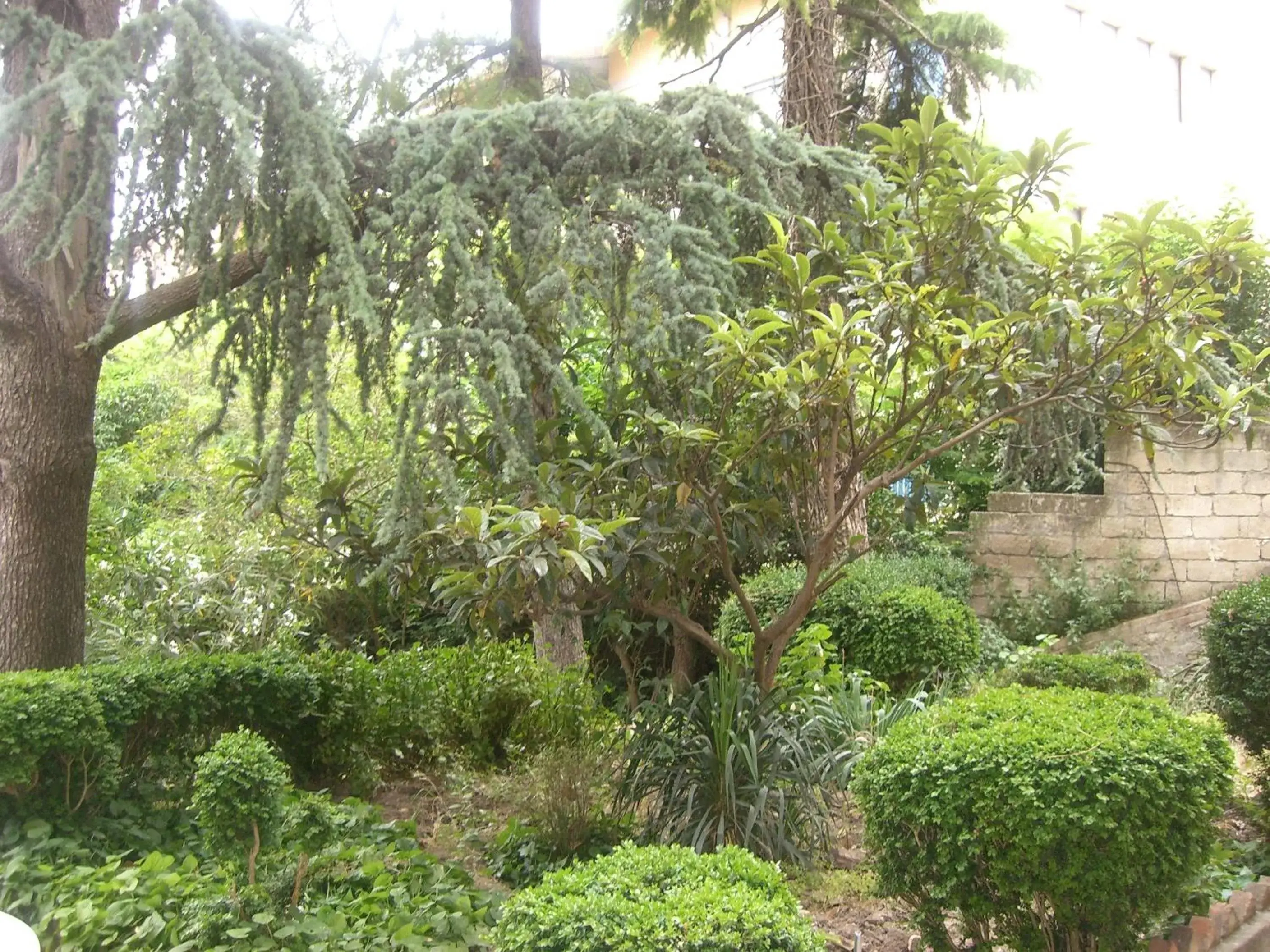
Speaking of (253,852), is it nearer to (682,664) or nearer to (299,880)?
(299,880)

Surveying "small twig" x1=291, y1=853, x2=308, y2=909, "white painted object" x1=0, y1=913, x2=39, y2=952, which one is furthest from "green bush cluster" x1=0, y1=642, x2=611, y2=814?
"white painted object" x1=0, y1=913, x2=39, y2=952

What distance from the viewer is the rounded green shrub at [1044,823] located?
3.37 meters

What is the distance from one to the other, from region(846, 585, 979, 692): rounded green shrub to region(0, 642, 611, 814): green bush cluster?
223 cm

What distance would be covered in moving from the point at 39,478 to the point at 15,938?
4392mm

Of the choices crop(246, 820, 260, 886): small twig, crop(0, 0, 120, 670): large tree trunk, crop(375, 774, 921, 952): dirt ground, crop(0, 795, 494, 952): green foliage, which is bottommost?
crop(375, 774, 921, 952): dirt ground

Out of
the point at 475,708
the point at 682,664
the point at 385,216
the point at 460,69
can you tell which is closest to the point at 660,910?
the point at 385,216

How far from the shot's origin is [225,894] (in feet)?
12.3

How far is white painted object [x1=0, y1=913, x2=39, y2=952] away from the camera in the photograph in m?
1.79

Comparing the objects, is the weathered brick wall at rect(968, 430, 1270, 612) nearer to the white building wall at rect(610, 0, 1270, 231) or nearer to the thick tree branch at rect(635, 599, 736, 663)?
the thick tree branch at rect(635, 599, 736, 663)

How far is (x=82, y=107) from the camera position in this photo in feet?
13.4

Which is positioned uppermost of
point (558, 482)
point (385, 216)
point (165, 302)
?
point (385, 216)

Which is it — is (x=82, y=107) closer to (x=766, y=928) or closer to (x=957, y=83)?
(x=766, y=928)

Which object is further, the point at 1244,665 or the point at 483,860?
the point at 1244,665

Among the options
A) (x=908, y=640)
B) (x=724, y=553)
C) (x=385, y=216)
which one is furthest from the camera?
(x=908, y=640)
